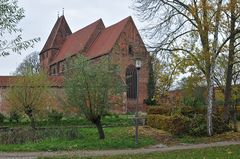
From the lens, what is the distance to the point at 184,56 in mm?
20219

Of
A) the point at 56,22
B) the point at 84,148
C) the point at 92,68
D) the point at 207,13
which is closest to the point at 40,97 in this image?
the point at 92,68

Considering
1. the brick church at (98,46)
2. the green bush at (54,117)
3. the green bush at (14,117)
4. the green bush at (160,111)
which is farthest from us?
the brick church at (98,46)

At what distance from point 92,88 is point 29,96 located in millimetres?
11411

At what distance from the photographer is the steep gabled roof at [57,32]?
7706cm

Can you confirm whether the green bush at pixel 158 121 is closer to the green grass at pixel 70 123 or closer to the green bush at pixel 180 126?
the green bush at pixel 180 126

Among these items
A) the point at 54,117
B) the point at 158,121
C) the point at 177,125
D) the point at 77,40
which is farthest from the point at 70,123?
the point at 77,40

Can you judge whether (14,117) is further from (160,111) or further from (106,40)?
(106,40)

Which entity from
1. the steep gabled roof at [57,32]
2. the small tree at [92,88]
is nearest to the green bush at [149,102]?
the steep gabled roof at [57,32]

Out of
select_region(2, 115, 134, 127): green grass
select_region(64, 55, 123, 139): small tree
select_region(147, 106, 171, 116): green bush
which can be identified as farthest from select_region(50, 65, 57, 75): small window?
select_region(64, 55, 123, 139): small tree

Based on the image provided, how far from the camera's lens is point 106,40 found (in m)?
60.3

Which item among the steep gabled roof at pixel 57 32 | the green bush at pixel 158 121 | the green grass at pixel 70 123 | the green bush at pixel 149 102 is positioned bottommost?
the green grass at pixel 70 123

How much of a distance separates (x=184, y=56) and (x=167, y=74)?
133 cm

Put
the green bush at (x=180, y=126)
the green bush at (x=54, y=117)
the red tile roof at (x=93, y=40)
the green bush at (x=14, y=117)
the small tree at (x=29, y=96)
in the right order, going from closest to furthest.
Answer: the green bush at (x=180, y=126), the small tree at (x=29, y=96), the green bush at (x=54, y=117), the green bush at (x=14, y=117), the red tile roof at (x=93, y=40)

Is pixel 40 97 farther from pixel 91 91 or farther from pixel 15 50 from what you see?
pixel 15 50
